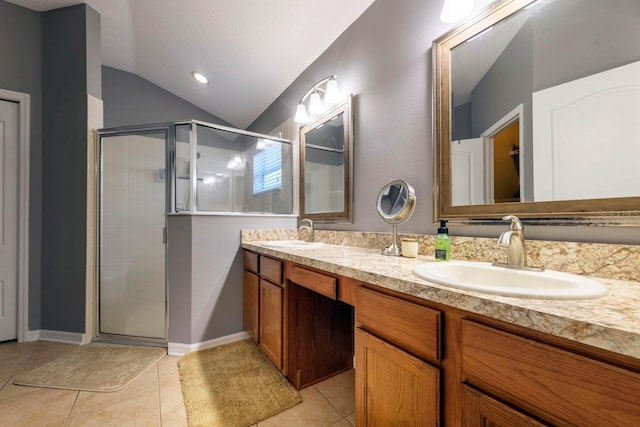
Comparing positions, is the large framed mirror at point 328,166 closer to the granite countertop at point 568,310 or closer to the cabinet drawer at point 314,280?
the cabinet drawer at point 314,280

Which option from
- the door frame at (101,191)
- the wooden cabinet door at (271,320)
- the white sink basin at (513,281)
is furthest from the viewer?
the door frame at (101,191)

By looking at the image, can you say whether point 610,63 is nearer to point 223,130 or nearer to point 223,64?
point 223,130

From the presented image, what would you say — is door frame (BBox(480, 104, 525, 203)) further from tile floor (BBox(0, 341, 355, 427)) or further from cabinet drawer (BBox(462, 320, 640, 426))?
tile floor (BBox(0, 341, 355, 427))

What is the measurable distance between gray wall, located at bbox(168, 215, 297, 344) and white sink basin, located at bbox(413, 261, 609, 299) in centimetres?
156

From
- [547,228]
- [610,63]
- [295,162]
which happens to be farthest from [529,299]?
[295,162]

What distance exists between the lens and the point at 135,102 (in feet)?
11.0

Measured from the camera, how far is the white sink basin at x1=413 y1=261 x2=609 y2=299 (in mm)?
550

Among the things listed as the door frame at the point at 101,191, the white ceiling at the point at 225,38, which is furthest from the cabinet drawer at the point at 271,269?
the white ceiling at the point at 225,38

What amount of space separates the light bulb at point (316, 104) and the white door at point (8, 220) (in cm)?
236

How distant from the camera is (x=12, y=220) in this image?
2061 millimetres

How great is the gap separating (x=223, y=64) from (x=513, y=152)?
8.53ft

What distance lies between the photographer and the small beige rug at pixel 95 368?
4.90 feet

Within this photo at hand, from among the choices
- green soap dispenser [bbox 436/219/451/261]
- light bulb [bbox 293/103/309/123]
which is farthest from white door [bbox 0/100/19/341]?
green soap dispenser [bbox 436/219/451/261]

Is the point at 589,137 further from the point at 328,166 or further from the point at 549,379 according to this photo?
the point at 328,166
